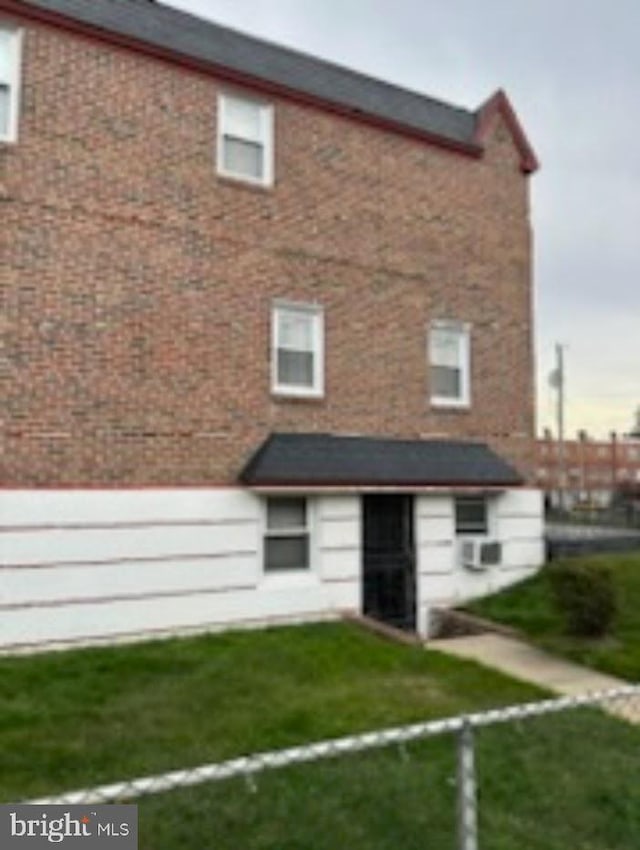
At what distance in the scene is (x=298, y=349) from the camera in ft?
41.5

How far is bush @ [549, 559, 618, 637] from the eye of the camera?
1081 centimetres

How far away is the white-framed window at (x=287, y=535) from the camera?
39.5ft

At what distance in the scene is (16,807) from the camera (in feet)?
11.3

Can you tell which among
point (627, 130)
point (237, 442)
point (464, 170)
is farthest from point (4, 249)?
point (627, 130)

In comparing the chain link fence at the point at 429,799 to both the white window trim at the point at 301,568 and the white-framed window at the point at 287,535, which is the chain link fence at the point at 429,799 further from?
the white-framed window at the point at 287,535

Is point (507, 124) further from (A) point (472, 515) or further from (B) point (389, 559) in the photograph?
(B) point (389, 559)

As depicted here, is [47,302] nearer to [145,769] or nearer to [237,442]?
[237,442]

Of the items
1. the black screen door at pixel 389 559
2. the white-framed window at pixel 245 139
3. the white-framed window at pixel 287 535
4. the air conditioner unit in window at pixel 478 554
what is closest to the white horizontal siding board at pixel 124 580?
the white-framed window at pixel 287 535

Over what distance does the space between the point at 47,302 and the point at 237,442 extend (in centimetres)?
330

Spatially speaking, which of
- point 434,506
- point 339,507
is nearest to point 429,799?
point 339,507

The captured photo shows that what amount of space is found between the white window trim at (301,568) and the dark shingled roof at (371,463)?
1.59 feet

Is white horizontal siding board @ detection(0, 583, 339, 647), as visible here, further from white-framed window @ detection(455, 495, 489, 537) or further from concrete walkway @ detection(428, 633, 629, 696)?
white-framed window @ detection(455, 495, 489, 537)

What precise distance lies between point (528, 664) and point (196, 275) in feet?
23.3

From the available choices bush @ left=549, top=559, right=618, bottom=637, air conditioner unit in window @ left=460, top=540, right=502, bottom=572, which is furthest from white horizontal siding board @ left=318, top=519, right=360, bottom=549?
bush @ left=549, top=559, right=618, bottom=637
